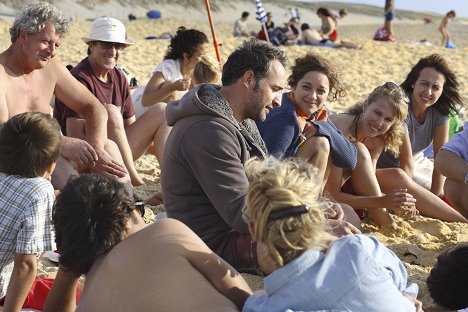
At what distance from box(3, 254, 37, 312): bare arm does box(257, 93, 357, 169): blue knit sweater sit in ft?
5.82

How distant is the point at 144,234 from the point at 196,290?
25 cm

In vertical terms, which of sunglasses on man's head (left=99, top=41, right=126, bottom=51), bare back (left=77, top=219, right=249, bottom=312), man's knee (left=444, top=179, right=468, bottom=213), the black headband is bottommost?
man's knee (left=444, top=179, right=468, bottom=213)

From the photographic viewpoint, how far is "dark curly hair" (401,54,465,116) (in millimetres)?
6113

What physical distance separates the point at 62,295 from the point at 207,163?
94 centimetres

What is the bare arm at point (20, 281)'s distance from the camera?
3.07 meters

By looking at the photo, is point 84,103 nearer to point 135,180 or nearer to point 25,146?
point 135,180

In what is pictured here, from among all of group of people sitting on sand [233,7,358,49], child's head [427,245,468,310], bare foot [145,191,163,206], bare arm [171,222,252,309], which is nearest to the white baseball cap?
bare foot [145,191,163,206]

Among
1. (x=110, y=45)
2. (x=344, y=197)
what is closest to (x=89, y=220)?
(x=344, y=197)

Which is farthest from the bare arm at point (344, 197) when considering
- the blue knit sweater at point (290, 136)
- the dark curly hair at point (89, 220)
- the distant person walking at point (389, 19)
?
the distant person walking at point (389, 19)

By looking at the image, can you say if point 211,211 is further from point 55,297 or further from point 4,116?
point 4,116

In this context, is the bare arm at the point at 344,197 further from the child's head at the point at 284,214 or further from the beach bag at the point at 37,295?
the child's head at the point at 284,214

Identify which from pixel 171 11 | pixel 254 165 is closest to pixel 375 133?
pixel 254 165

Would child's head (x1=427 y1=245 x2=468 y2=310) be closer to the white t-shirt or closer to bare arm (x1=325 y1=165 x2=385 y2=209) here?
bare arm (x1=325 y1=165 x2=385 y2=209)

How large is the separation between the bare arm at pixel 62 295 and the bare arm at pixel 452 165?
3017 millimetres
